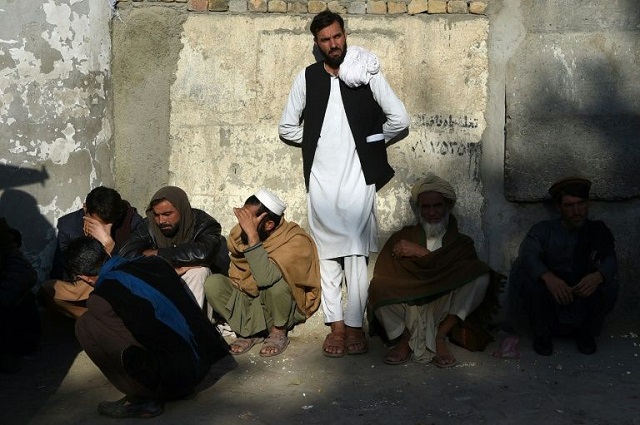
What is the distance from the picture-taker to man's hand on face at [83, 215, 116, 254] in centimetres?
630

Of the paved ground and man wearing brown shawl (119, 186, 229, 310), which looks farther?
man wearing brown shawl (119, 186, 229, 310)

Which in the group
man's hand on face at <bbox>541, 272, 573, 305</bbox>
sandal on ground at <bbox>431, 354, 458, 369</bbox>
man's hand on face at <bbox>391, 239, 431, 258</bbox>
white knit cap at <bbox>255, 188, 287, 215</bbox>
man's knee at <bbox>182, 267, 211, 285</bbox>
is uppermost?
white knit cap at <bbox>255, 188, 287, 215</bbox>

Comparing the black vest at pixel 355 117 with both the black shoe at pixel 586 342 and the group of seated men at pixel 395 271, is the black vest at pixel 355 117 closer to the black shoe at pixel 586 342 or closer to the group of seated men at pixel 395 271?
the group of seated men at pixel 395 271

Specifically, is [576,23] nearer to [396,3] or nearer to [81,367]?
[396,3]

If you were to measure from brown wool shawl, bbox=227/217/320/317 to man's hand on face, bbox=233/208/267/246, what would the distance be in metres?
0.08

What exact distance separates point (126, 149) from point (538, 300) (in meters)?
2.69

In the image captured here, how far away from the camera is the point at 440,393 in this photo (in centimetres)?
554

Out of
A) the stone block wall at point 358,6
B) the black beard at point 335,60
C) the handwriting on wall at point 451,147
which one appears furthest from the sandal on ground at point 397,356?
A: the stone block wall at point 358,6

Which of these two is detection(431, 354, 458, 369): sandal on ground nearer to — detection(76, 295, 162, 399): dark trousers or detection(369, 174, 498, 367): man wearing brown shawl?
detection(369, 174, 498, 367): man wearing brown shawl

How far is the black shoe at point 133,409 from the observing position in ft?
17.0

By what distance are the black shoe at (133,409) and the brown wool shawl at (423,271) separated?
1.56 meters

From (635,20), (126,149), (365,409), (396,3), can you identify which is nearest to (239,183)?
(126,149)

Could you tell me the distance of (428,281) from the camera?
20.3 ft

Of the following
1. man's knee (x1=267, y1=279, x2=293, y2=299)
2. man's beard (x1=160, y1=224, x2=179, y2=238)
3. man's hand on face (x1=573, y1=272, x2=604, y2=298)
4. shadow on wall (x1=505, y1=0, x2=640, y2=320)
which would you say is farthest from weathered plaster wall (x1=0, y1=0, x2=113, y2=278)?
man's hand on face (x1=573, y1=272, x2=604, y2=298)
